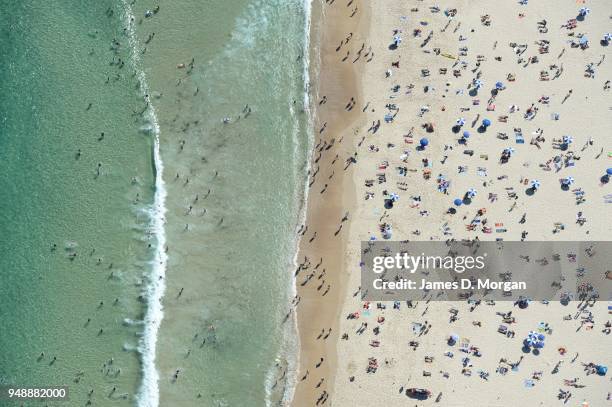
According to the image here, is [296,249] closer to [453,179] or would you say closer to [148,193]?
[148,193]

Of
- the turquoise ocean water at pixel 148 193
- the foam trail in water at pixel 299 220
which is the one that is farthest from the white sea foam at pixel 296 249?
the turquoise ocean water at pixel 148 193

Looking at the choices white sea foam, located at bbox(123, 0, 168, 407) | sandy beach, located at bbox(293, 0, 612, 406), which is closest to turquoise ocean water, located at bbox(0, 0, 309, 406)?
white sea foam, located at bbox(123, 0, 168, 407)

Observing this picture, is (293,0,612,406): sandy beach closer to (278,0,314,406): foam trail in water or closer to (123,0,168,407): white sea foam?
(278,0,314,406): foam trail in water

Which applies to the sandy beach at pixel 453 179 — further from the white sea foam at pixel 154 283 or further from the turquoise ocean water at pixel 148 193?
the white sea foam at pixel 154 283

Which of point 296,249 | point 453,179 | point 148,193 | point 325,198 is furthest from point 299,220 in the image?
point 453,179

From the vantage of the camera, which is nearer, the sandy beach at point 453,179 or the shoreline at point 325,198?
the shoreline at point 325,198
